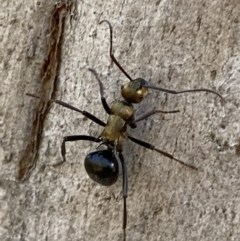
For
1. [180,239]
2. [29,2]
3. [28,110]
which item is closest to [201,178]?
[180,239]

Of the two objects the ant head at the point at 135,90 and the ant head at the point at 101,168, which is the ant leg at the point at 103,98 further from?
the ant head at the point at 101,168

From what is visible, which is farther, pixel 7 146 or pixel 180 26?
pixel 7 146

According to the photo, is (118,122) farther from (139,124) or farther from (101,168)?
(101,168)

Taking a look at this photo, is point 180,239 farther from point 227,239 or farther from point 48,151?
point 48,151

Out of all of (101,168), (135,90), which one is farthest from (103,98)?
(101,168)

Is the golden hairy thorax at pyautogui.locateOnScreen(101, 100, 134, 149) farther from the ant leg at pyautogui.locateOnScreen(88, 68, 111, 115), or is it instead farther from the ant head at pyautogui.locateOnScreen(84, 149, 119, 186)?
the ant head at pyautogui.locateOnScreen(84, 149, 119, 186)

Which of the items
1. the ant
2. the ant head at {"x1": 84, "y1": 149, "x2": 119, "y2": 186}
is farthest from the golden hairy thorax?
the ant head at {"x1": 84, "y1": 149, "x2": 119, "y2": 186}

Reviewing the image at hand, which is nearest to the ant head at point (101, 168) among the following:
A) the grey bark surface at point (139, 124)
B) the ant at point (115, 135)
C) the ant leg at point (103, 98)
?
the ant at point (115, 135)
